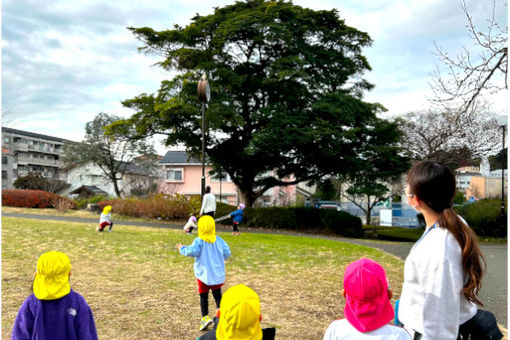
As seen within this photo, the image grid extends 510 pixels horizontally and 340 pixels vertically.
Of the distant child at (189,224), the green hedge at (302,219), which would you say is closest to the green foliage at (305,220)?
the green hedge at (302,219)

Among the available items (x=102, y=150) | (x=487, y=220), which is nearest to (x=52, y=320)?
(x=487, y=220)

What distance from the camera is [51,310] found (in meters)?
2.68

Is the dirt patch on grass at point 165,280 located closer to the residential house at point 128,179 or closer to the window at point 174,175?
the residential house at point 128,179

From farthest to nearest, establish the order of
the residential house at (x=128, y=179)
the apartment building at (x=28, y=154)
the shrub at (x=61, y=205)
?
the apartment building at (x=28, y=154)
the residential house at (x=128, y=179)
the shrub at (x=61, y=205)

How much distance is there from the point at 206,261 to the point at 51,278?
81.8 inches

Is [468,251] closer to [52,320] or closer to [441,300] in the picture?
[441,300]

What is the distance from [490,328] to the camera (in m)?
2.10

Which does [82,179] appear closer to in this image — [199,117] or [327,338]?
[199,117]

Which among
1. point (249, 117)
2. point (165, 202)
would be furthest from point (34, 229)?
point (249, 117)

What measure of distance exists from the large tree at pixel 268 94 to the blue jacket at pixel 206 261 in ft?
43.0

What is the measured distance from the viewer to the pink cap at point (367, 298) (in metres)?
2.06

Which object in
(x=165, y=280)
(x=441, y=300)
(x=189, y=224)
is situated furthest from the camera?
(x=189, y=224)

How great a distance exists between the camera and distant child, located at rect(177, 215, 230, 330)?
4.52 metres

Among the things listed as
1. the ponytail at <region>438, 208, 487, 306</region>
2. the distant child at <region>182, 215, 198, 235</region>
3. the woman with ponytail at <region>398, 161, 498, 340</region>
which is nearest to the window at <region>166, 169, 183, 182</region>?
the distant child at <region>182, 215, 198, 235</region>
